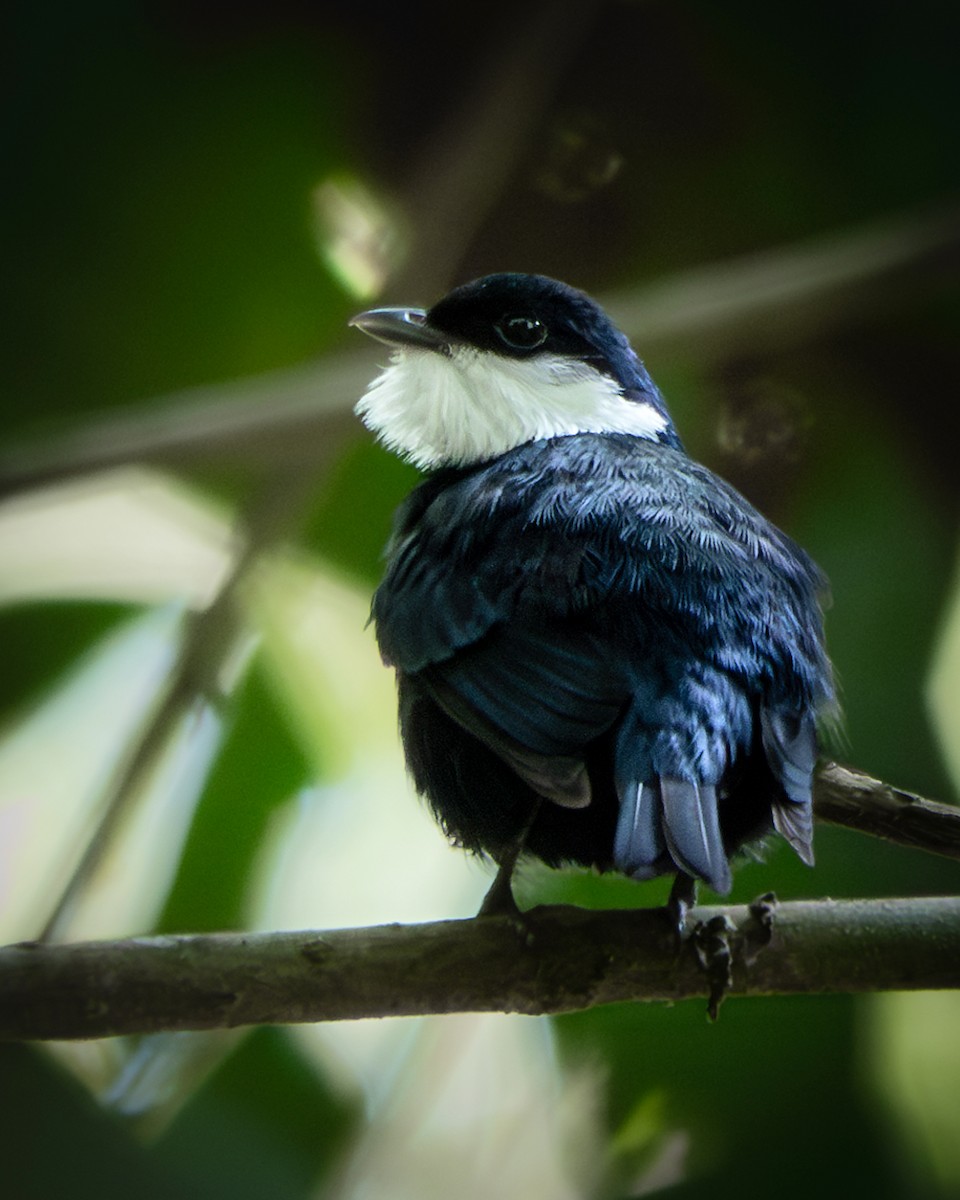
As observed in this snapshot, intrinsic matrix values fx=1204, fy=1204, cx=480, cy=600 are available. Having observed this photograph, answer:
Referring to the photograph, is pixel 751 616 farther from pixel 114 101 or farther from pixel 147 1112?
pixel 114 101

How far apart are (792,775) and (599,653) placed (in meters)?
0.20

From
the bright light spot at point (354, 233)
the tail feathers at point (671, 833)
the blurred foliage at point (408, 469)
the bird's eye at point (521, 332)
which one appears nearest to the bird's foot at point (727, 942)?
the tail feathers at point (671, 833)

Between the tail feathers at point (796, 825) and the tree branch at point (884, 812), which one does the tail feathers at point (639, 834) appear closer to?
the tail feathers at point (796, 825)

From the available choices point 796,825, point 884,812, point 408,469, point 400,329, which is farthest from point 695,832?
point 408,469

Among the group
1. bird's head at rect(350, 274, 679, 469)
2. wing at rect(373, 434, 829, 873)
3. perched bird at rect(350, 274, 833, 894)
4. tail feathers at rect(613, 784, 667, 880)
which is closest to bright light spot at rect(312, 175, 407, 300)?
bird's head at rect(350, 274, 679, 469)

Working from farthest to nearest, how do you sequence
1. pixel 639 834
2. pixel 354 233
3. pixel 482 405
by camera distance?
pixel 354 233, pixel 482 405, pixel 639 834

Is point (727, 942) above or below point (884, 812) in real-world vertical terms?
below

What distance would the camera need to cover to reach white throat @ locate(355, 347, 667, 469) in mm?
1493

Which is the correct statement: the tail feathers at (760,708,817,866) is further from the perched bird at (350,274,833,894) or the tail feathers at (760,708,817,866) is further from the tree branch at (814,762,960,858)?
the tree branch at (814,762,960,858)

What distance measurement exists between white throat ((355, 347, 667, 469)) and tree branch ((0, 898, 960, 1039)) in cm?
62

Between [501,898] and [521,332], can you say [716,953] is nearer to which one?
[501,898]

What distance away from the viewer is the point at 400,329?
5.02ft

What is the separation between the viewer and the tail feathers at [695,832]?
917 millimetres

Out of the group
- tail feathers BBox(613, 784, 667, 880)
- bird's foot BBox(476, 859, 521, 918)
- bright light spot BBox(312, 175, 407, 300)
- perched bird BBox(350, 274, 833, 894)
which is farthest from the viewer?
bright light spot BBox(312, 175, 407, 300)
